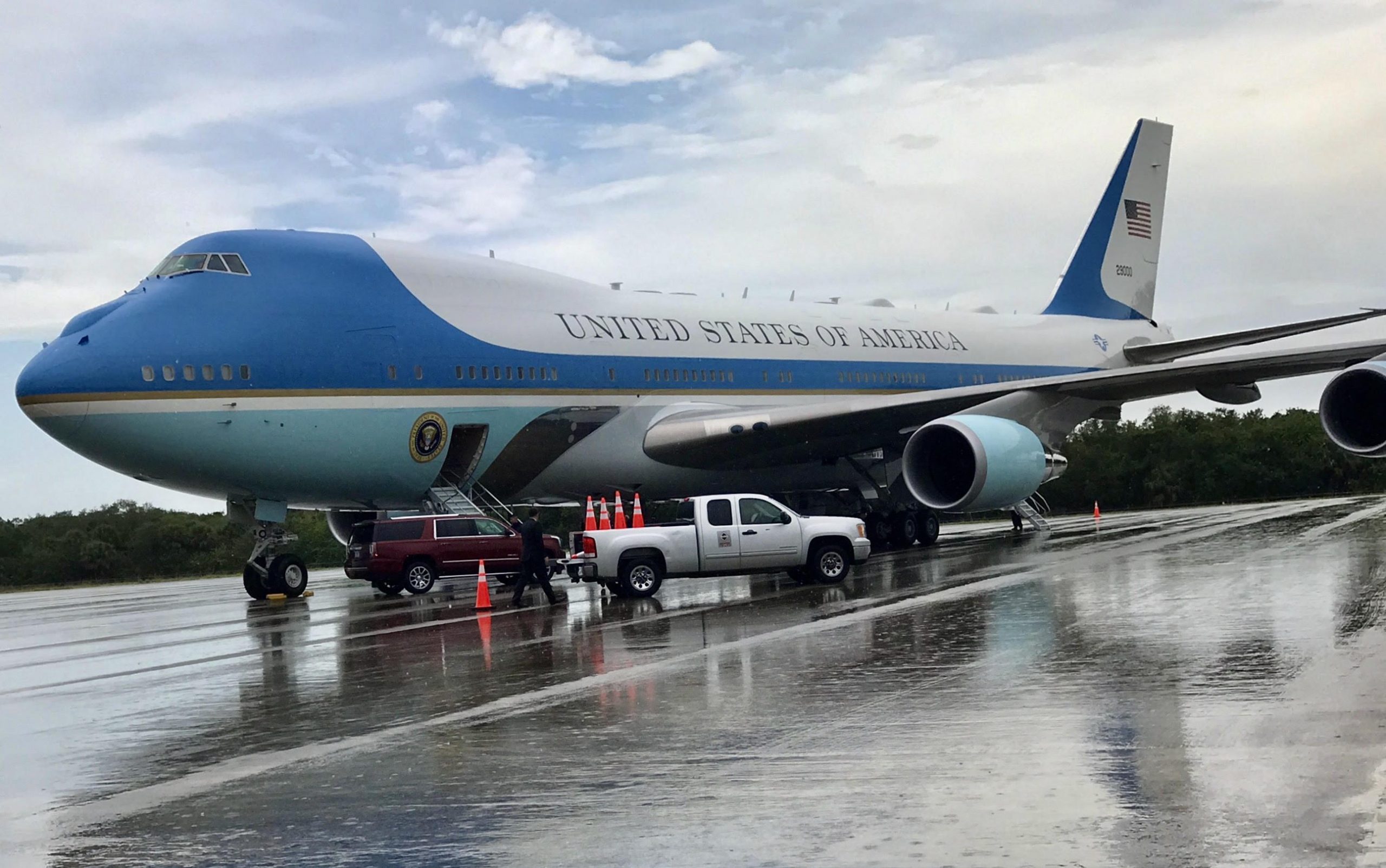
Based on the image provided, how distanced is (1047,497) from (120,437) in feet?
181

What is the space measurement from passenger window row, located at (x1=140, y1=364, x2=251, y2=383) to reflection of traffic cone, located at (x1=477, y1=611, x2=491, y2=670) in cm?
531

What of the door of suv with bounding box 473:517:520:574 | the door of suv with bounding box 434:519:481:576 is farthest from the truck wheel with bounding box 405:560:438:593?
the door of suv with bounding box 473:517:520:574

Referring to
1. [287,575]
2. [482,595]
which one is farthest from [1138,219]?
[287,575]

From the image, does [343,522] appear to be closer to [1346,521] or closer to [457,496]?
[457,496]

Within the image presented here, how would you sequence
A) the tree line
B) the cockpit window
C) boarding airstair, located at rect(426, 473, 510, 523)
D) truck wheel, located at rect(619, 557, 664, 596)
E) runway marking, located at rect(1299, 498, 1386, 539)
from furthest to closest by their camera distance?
the tree line, runway marking, located at rect(1299, 498, 1386, 539), boarding airstair, located at rect(426, 473, 510, 523), the cockpit window, truck wheel, located at rect(619, 557, 664, 596)

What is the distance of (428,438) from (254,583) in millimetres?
3968

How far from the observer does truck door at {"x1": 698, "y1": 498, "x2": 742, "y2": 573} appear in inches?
732

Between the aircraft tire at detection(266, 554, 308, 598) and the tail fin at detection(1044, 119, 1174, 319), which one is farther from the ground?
the tail fin at detection(1044, 119, 1174, 319)

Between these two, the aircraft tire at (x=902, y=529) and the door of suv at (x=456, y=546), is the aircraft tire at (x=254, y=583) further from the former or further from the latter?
the aircraft tire at (x=902, y=529)

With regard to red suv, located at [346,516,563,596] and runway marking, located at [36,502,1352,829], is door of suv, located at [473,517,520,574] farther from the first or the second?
runway marking, located at [36,502,1352,829]

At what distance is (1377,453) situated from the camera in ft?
57.7

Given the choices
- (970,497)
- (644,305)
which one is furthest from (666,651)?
(644,305)

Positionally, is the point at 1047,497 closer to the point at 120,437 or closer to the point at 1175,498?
the point at 1175,498

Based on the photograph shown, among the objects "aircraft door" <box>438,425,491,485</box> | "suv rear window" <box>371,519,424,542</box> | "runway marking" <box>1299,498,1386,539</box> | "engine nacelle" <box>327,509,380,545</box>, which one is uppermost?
"aircraft door" <box>438,425,491,485</box>
